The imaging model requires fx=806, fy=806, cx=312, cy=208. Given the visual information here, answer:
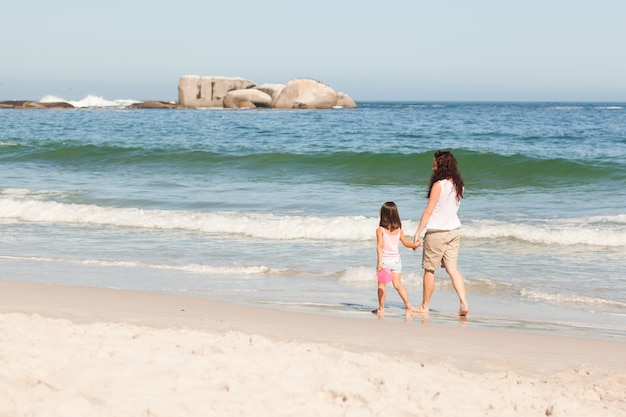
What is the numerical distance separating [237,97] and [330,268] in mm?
74108

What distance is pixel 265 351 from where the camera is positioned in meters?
5.14

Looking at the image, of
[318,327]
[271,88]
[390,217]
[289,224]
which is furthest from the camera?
[271,88]

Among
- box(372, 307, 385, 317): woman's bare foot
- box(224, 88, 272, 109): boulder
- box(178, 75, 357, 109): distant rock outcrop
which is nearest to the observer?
box(372, 307, 385, 317): woman's bare foot

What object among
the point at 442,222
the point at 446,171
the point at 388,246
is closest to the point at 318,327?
the point at 388,246

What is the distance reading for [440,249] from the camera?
25.3ft

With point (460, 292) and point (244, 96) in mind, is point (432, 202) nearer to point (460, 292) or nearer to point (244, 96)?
point (460, 292)

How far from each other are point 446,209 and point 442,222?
13 centimetres

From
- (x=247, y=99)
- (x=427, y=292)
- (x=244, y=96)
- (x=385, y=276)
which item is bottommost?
(x=427, y=292)

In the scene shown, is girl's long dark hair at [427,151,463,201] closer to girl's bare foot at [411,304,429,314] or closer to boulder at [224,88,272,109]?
girl's bare foot at [411,304,429,314]

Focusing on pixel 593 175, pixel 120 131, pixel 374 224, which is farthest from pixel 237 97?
pixel 374 224

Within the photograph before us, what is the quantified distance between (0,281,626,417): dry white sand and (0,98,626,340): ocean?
1110 mm

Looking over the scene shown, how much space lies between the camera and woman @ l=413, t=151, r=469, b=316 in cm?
765

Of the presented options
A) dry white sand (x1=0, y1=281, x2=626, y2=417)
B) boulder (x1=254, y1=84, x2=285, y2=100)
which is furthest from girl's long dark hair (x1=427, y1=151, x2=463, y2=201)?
boulder (x1=254, y1=84, x2=285, y2=100)

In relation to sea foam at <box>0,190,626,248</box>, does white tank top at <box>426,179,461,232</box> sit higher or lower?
higher
